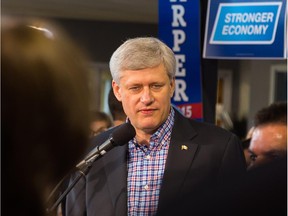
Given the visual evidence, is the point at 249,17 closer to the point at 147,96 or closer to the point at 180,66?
the point at 180,66

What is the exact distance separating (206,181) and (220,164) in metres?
1.58

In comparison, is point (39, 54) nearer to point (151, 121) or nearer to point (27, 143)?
point (27, 143)

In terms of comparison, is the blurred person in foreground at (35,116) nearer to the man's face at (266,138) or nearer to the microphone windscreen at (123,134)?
the microphone windscreen at (123,134)

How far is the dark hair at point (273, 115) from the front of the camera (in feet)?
7.76

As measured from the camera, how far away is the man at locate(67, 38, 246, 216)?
2.11 m

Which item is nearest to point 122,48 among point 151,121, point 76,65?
point 151,121

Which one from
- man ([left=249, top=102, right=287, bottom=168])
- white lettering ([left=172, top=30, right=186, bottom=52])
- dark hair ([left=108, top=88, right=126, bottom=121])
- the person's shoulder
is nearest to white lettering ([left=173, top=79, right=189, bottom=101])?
white lettering ([left=172, top=30, right=186, bottom=52])

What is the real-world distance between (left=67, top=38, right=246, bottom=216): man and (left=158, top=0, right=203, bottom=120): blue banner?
168 cm


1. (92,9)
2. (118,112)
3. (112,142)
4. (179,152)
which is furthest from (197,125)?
(92,9)

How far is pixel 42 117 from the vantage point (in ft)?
2.17

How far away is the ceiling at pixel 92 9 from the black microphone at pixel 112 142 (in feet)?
20.5

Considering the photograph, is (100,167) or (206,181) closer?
(206,181)

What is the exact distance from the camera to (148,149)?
2.19 m

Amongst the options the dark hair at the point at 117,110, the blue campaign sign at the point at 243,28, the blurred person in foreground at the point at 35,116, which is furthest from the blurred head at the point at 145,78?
the blue campaign sign at the point at 243,28
